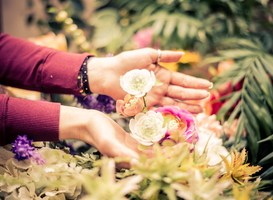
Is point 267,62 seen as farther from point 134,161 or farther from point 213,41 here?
point 134,161

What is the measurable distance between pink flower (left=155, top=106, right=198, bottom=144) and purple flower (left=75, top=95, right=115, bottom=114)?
0.70ft

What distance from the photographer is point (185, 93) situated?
680 mm

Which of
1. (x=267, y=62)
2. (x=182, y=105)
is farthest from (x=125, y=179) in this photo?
(x=267, y=62)

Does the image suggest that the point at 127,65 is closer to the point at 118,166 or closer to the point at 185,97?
the point at 185,97

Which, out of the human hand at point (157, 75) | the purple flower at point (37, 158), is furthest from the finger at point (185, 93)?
the purple flower at point (37, 158)

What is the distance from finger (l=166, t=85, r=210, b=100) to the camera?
66 centimetres

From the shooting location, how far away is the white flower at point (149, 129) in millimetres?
400

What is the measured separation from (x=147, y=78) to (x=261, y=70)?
1.76ft

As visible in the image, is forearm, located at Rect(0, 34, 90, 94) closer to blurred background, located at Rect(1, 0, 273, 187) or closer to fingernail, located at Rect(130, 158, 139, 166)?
blurred background, located at Rect(1, 0, 273, 187)

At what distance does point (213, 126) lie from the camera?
62 centimetres

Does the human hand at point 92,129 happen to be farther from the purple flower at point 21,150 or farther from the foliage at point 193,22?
the foliage at point 193,22

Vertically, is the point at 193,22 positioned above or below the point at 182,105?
above

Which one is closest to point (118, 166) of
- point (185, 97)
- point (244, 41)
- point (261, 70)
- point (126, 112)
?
point (126, 112)

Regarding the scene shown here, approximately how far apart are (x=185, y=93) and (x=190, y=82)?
5 centimetres
